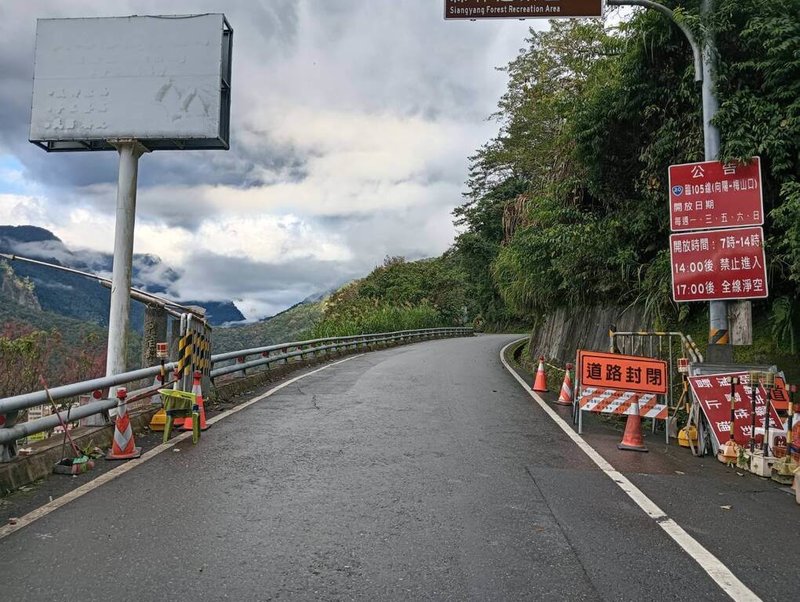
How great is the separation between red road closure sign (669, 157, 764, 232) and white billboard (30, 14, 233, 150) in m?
7.73

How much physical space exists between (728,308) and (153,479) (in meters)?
8.15

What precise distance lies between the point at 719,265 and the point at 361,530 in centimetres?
A: 707

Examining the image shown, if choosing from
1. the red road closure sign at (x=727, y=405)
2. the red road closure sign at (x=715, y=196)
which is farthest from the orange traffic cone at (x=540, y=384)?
the red road closure sign at (x=727, y=405)

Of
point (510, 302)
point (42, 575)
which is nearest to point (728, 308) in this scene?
point (42, 575)

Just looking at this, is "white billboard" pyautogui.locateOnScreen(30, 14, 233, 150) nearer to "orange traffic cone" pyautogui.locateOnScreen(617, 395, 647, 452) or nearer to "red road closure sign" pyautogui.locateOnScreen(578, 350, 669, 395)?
"red road closure sign" pyautogui.locateOnScreen(578, 350, 669, 395)

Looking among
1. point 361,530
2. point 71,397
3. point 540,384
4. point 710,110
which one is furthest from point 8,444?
point 540,384

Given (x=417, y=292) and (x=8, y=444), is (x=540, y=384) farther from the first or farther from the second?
(x=417, y=292)

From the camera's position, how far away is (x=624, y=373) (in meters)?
8.73

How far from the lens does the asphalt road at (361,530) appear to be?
3564 millimetres

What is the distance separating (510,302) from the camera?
23.3 meters

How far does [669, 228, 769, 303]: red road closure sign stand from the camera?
8.73 metres

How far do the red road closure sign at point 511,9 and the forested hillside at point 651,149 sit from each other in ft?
6.81

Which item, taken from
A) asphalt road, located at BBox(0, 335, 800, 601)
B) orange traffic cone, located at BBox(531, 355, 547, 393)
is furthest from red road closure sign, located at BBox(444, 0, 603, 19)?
orange traffic cone, located at BBox(531, 355, 547, 393)

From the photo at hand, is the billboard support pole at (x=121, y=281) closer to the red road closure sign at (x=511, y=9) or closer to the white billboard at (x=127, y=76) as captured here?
the white billboard at (x=127, y=76)
